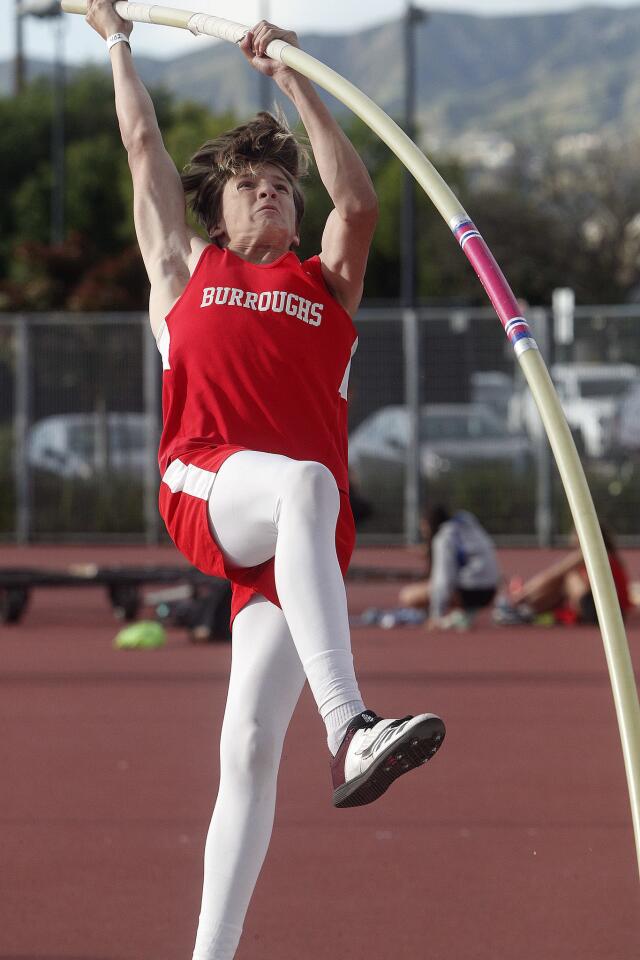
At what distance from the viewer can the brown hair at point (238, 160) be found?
4.18 m

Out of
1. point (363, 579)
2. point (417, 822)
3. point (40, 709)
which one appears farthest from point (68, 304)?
point (417, 822)

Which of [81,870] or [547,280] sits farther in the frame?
[547,280]

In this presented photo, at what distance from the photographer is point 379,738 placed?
3492mm

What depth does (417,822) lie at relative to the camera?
650cm

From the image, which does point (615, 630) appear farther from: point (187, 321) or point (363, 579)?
point (363, 579)

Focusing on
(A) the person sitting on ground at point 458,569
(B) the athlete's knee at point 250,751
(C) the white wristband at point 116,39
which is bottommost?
(A) the person sitting on ground at point 458,569

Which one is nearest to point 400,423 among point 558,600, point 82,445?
point 82,445

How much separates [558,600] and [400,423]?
6526mm

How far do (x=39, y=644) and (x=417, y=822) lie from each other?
254 inches

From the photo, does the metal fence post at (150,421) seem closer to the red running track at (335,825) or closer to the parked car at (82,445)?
the parked car at (82,445)

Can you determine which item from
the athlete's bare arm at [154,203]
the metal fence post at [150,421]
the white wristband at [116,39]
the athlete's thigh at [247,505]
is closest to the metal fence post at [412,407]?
the metal fence post at [150,421]

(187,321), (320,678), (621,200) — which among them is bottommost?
(320,678)

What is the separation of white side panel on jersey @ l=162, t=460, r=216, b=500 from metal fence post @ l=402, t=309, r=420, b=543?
15.5m

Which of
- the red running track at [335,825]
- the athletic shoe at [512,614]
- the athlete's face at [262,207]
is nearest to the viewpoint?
the athlete's face at [262,207]
